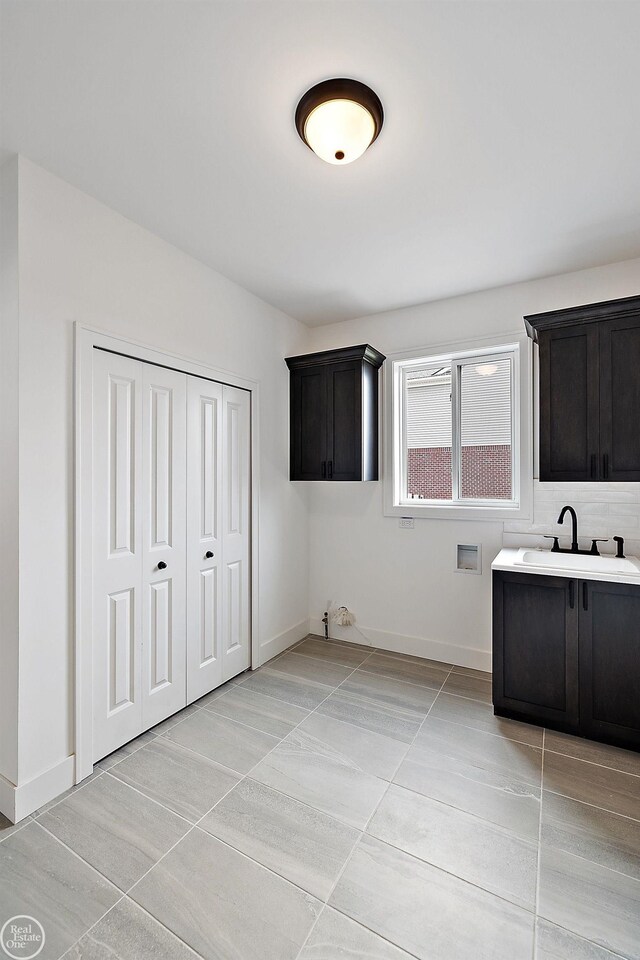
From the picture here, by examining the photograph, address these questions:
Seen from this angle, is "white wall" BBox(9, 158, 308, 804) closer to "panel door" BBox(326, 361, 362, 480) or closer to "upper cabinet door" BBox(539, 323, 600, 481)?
"panel door" BBox(326, 361, 362, 480)

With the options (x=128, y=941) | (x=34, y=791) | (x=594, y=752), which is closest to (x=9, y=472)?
(x=34, y=791)


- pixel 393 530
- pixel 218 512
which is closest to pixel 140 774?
pixel 218 512

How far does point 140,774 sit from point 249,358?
2.52 m

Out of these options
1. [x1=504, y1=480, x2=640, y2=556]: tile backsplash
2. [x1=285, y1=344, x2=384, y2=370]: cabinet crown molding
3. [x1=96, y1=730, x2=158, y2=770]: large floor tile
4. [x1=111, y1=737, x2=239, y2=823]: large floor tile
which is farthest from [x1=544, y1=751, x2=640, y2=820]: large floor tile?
[x1=285, y1=344, x2=384, y2=370]: cabinet crown molding

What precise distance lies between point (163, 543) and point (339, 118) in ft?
6.91

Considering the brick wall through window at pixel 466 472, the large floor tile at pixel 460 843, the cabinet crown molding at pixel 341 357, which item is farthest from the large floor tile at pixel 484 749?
the cabinet crown molding at pixel 341 357

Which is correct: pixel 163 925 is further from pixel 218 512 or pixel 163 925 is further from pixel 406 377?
pixel 406 377

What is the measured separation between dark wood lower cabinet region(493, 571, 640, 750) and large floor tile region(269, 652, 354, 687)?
1.05 meters

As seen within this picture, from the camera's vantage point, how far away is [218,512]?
9.70 feet

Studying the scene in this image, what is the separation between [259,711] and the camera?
8.80 ft

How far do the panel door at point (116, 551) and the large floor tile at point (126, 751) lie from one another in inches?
1.3

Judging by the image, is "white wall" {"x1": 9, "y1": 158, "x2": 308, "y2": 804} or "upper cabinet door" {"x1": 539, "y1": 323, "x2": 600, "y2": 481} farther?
"upper cabinet door" {"x1": 539, "y1": 323, "x2": 600, "y2": 481}

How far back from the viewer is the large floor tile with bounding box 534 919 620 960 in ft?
4.35

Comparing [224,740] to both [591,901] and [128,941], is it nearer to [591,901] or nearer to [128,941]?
[128,941]
